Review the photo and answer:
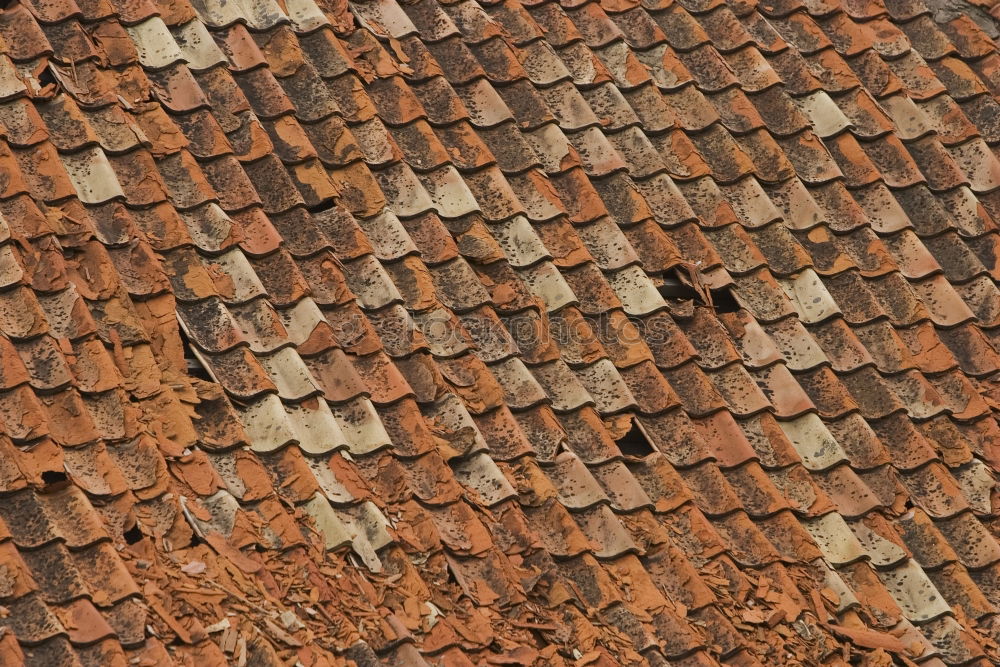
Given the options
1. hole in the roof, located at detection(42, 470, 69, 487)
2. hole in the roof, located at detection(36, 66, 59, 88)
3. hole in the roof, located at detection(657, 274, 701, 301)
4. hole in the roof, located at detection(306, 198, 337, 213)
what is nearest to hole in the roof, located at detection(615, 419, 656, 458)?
hole in the roof, located at detection(657, 274, 701, 301)

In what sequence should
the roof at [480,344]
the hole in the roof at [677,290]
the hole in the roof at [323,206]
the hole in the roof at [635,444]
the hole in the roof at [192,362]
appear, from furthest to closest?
the hole in the roof at [677,290], the hole in the roof at [323,206], the hole in the roof at [635,444], the hole in the roof at [192,362], the roof at [480,344]

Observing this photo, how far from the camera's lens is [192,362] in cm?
438

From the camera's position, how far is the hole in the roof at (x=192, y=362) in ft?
14.3

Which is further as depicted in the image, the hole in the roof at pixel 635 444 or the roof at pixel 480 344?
the hole in the roof at pixel 635 444

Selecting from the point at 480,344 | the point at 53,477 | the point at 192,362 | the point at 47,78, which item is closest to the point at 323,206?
the point at 480,344

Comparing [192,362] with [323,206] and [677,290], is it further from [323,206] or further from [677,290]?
[677,290]

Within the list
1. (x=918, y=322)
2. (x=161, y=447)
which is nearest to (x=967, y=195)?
(x=918, y=322)

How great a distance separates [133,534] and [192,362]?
0.75 m

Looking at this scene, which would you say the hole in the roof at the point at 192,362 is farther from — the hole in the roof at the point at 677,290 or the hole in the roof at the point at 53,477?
the hole in the roof at the point at 677,290

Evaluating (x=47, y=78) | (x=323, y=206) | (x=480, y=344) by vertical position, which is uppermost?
(x=47, y=78)

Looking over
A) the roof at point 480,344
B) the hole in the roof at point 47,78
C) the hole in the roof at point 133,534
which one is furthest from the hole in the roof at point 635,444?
the hole in the roof at point 47,78

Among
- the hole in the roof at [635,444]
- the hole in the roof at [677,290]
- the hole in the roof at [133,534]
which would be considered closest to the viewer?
the hole in the roof at [133,534]

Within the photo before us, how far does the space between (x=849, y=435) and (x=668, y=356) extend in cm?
76

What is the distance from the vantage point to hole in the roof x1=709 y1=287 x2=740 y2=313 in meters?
5.39
